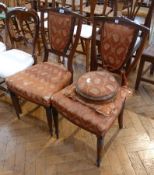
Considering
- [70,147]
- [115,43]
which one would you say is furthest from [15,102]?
[115,43]

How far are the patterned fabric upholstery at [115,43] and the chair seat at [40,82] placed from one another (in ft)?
1.16

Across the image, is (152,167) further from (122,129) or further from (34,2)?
(34,2)

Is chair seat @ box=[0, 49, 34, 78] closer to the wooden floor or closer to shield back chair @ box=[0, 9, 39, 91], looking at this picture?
shield back chair @ box=[0, 9, 39, 91]

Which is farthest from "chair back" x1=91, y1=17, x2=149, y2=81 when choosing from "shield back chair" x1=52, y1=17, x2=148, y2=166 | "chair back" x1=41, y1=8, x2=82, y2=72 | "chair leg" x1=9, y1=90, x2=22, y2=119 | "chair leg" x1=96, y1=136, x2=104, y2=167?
"chair leg" x1=9, y1=90, x2=22, y2=119

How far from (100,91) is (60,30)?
0.71 meters

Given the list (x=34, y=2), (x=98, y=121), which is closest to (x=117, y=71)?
(x=98, y=121)

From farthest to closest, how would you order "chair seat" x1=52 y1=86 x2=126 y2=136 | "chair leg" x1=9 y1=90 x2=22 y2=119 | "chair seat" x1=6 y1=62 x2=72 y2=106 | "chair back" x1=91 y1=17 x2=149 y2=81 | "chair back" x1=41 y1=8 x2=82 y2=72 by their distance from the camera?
"chair leg" x1=9 y1=90 x2=22 y2=119 < "chair back" x1=41 y1=8 x2=82 y2=72 < "chair seat" x1=6 y1=62 x2=72 y2=106 < "chair back" x1=91 y1=17 x2=149 y2=81 < "chair seat" x1=52 y1=86 x2=126 y2=136

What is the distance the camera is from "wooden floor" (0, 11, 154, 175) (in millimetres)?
1526

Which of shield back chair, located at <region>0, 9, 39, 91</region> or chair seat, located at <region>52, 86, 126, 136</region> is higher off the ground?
shield back chair, located at <region>0, 9, 39, 91</region>

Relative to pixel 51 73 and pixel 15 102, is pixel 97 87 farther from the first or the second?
pixel 15 102

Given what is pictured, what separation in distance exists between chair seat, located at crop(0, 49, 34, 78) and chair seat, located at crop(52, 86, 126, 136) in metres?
0.55

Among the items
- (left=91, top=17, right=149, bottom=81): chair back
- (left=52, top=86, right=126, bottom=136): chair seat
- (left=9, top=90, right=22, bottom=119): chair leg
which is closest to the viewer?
(left=52, top=86, right=126, bottom=136): chair seat

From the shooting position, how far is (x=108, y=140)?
1727 millimetres

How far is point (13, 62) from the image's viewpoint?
190 centimetres
